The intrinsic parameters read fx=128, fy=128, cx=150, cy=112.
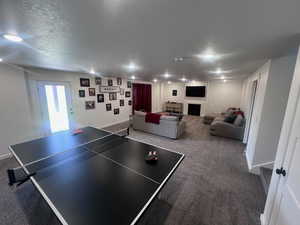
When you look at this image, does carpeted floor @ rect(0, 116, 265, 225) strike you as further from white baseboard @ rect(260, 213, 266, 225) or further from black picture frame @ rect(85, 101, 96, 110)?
black picture frame @ rect(85, 101, 96, 110)

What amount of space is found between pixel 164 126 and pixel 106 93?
331cm

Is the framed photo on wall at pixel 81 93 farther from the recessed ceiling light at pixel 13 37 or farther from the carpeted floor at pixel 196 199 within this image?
the recessed ceiling light at pixel 13 37

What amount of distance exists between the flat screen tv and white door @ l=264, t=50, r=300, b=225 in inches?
298

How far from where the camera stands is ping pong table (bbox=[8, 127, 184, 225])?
1053mm

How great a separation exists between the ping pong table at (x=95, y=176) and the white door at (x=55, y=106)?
97.0 inches

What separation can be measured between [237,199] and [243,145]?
111 inches

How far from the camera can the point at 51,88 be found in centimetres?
445

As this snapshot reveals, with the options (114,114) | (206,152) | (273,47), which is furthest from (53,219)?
(114,114)

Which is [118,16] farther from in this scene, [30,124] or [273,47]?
[30,124]

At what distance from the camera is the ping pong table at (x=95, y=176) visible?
1053mm

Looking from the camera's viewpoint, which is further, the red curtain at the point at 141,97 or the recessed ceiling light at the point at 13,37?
the red curtain at the point at 141,97

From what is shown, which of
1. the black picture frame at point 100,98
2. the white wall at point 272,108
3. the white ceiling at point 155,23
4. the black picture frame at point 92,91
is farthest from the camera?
the black picture frame at point 100,98

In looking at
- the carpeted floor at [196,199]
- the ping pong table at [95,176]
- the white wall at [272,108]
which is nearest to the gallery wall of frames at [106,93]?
the carpeted floor at [196,199]

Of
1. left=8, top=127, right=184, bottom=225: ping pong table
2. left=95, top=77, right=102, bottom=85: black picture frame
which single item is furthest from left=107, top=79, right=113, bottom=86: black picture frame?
left=8, top=127, right=184, bottom=225: ping pong table
